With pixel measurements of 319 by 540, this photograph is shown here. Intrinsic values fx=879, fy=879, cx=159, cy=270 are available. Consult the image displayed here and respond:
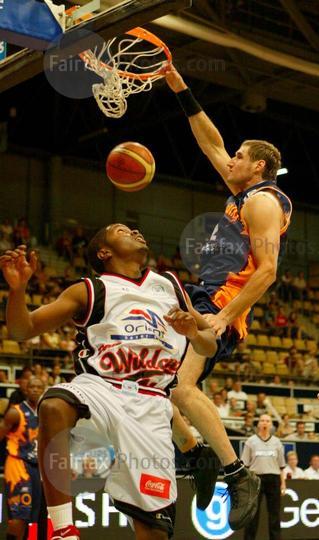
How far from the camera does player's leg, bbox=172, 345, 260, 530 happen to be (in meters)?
5.19

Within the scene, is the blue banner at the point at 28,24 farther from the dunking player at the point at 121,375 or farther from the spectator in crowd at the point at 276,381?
the spectator in crowd at the point at 276,381

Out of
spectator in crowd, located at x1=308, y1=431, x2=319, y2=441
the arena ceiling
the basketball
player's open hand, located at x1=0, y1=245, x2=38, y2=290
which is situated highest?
the arena ceiling

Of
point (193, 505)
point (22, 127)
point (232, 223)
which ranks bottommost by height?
point (193, 505)

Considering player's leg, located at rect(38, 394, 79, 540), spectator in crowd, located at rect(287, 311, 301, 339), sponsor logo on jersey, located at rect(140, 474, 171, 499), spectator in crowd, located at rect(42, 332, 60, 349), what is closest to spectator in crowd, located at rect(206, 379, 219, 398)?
spectator in crowd, located at rect(42, 332, 60, 349)

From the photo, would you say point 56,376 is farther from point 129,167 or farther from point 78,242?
point 129,167

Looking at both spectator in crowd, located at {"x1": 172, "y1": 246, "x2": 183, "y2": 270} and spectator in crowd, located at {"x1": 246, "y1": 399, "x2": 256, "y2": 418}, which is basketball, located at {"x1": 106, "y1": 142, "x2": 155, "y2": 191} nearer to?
spectator in crowd, located at {"x1": 246, "y1": 399, "x2": 256, "y2": 418}

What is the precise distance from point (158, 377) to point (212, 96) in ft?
57.2

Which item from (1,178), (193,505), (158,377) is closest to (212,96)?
(1,178)

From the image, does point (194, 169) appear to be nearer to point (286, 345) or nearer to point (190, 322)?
point (286, 345)

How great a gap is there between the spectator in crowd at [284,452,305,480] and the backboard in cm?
853

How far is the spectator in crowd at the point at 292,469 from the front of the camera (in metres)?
13.5

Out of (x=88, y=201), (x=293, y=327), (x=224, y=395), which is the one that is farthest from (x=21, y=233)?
(x=293, y=327)

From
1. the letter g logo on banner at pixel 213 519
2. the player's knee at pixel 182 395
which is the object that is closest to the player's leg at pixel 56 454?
the player's knee at pixel 182 395

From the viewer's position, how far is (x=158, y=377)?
4.55 meters
